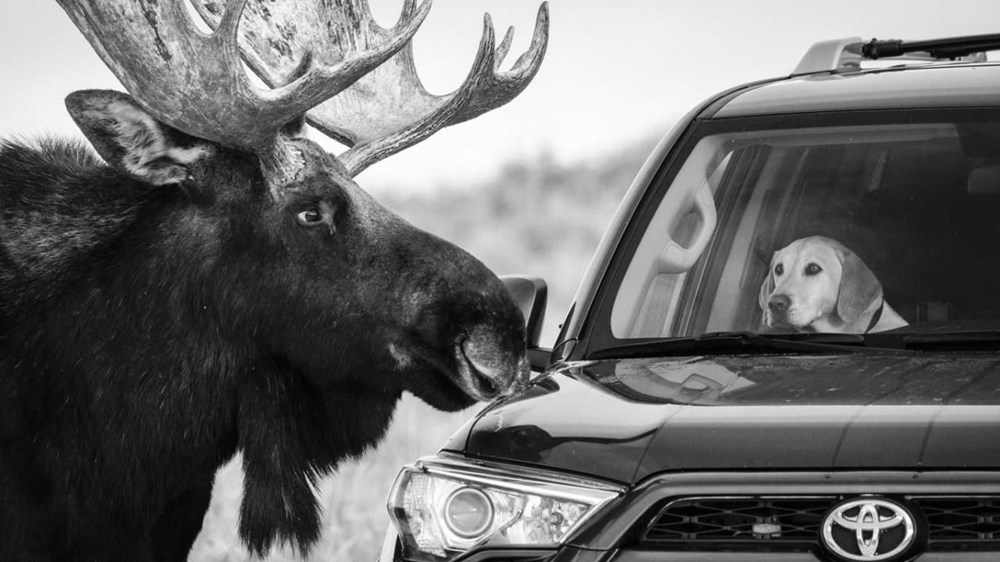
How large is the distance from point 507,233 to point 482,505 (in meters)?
13.1

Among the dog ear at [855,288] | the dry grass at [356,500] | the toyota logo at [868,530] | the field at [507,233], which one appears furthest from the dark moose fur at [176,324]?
the field at [507,233]

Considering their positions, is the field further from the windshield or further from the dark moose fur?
the windshield

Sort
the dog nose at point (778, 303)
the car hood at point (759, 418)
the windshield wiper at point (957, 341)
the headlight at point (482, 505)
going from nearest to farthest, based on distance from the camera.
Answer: the car hood at point (759, 418) < the headlight at point (482, 505) < the windshield wiper at point (957, 341) < the dog nose at point (778, 303)


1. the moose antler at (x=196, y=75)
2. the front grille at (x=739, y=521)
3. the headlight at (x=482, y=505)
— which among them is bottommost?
the headlight at (x=482, y=505)

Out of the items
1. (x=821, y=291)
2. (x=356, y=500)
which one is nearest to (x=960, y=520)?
(x=821, y=291)

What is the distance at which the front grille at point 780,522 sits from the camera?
8.74 feet

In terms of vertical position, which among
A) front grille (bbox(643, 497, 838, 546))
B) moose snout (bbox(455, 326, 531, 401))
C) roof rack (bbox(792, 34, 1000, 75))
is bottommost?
front grille (bbox(643, 497, 838, 546))

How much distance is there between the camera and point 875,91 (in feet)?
13.6

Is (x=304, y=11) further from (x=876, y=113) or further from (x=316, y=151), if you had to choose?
(x=876, y=113)

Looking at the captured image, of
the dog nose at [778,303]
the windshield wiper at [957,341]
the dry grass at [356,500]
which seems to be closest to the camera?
the windshield wiper at [957,341]

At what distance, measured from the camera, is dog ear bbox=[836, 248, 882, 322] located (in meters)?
4.11

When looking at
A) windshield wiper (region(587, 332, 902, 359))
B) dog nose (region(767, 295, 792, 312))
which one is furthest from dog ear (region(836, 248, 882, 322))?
windshield wiper (region(587, 332, 902, 359))

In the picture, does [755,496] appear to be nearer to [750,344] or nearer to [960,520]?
[960,520]

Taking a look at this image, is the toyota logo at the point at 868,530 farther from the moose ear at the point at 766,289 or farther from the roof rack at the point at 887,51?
the roof rack at the point at 887,51
